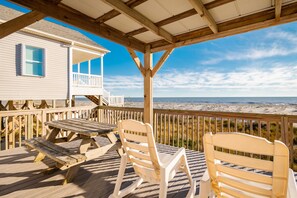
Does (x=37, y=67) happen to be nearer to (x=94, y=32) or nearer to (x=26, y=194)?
(x=94, y=32)

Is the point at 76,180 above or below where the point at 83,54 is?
below

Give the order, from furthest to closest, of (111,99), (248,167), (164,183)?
(111,99), (164,183), (248,167)

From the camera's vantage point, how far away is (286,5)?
2494 mm

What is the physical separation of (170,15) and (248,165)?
2.39m

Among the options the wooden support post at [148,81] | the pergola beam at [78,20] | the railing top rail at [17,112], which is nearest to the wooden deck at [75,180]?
the railing top rail at [17,112]

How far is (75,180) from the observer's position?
2.63m

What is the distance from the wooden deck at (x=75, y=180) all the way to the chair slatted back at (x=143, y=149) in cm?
47

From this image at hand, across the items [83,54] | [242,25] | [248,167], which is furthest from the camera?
[83,54]

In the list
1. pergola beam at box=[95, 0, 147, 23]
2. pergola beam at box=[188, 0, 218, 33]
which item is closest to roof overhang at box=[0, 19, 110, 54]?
pergola beam at box=[95, 0, 147, 23]

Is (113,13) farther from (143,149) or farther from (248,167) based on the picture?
(248,167)

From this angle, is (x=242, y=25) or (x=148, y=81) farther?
(x=148, y=81)

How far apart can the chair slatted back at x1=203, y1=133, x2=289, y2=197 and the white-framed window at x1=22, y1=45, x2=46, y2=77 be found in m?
8.16

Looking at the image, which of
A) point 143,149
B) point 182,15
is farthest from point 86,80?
point 143,149

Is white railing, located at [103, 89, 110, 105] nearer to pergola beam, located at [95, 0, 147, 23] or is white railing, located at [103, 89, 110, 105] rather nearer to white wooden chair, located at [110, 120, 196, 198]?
pergola beam, located at [95, 0, 147, 23]
